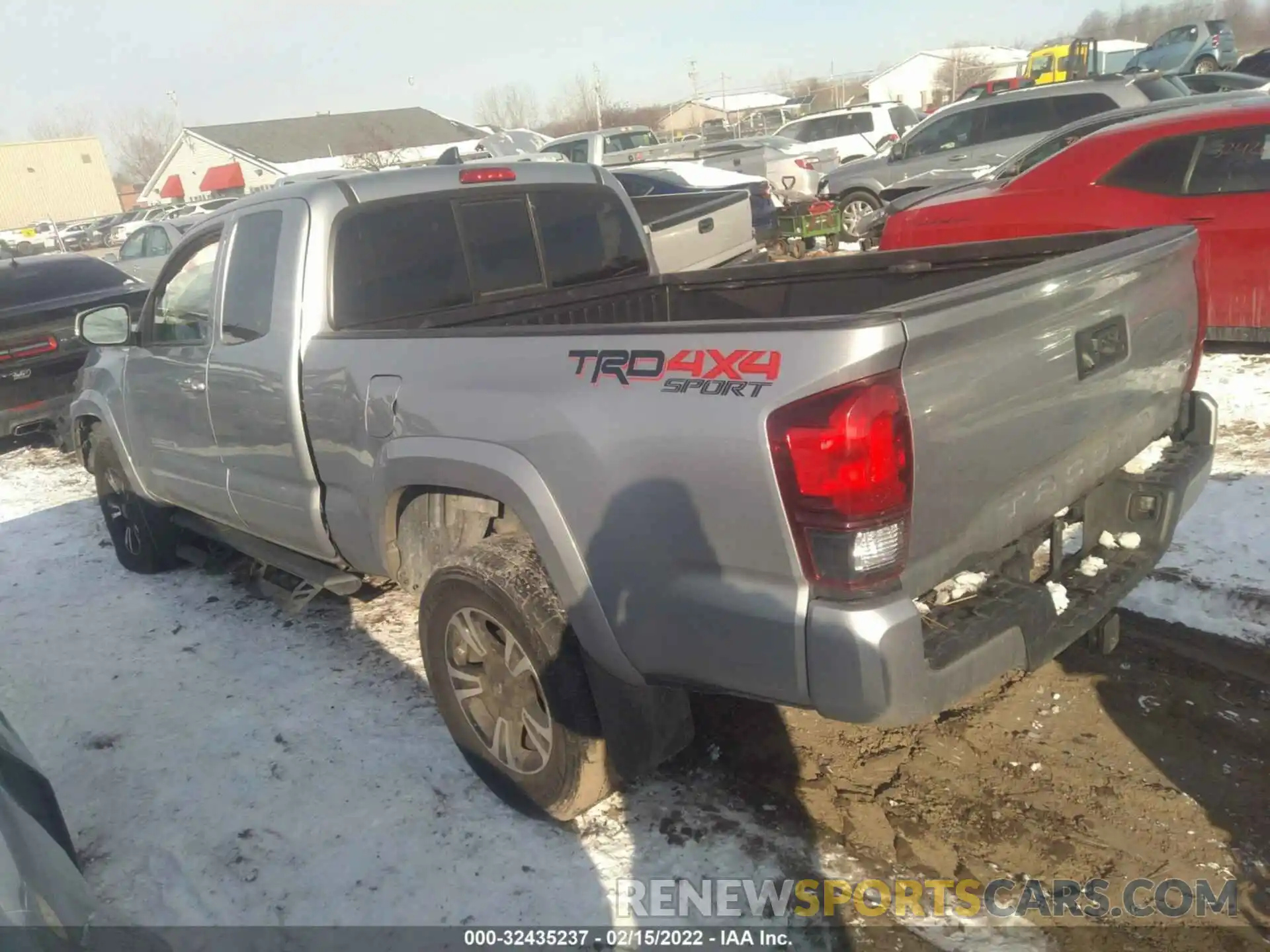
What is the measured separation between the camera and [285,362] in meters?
3.69

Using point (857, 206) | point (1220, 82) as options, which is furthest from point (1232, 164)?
point (1220, 82)

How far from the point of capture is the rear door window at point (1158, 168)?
655 centimetres

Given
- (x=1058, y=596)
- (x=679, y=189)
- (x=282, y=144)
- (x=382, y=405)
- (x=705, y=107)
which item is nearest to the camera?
(x=1058, y=596)

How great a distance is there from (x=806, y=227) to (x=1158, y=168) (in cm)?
648

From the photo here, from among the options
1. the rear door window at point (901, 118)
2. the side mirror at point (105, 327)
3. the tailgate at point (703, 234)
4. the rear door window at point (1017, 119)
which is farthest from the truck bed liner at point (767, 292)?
the rear door window at point (901, 118)

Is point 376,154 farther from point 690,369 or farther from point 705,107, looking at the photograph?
point 705,107

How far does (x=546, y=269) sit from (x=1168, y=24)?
117 metres

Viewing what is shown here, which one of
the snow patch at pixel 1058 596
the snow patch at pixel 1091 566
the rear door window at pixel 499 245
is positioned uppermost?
the rear door window at pixel 499 245

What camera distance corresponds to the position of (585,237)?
4.43 metres

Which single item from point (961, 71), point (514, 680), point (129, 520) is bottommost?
point (129, 520)

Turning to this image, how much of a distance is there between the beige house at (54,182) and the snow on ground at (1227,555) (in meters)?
78.4

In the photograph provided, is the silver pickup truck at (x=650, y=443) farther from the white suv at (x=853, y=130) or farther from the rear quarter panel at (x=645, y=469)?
the white suv at (x=853, y=130)

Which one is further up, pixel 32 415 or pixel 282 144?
pixel 282 144

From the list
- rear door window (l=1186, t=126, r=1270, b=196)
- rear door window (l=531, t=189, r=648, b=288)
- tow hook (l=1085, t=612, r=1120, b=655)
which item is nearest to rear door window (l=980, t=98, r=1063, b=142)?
rear door window (l=1186, t=126, r=1270, b=196)
